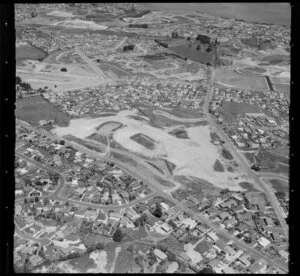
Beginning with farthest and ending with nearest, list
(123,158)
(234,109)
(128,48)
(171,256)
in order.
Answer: (128,48) → (234,109) → (123,158) → (171,256)

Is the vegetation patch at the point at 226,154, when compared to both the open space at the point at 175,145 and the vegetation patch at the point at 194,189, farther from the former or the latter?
the vegetation patch at the point at 194,189

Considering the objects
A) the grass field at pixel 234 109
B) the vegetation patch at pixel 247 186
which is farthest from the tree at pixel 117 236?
the grass field at pixel 234 109

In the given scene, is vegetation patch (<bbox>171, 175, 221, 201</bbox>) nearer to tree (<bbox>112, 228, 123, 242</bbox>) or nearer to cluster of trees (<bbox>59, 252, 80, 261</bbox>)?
tree (<bbox>112, 228, 123, 242</bbox>)

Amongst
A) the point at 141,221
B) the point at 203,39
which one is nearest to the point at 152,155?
the point at 141,221

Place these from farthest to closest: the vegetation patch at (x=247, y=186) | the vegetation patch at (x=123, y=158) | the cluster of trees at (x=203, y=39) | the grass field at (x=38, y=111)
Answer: the cluster of trees at (x=203, y=39) → the grass field at (x=38, y=111) → the vegetation patch at (x=123, y=158) → the vegetation patch at (x=247, y=186)

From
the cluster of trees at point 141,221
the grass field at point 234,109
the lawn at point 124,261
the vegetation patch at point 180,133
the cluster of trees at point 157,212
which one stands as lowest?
the lawn at point 124,261

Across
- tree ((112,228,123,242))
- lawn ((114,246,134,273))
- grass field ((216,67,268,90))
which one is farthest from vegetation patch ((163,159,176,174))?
grass field ((216,67,268,90))

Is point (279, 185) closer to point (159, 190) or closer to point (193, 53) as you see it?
point (159, 190)
